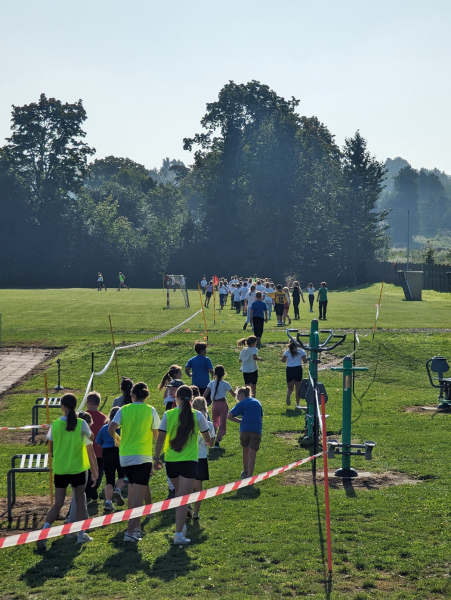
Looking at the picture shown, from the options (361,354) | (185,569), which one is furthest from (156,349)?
(185,569)

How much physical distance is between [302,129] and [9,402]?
250 ft

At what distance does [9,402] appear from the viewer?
19047 mm

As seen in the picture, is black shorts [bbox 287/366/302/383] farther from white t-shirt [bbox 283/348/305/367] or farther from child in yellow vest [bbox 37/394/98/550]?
child in yellow vest [bbox 37/394/98/550]

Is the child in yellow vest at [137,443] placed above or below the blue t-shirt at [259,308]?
below

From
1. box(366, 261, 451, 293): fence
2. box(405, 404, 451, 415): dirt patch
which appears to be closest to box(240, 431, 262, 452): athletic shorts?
box(405, 404, 451, 415): dirt patch

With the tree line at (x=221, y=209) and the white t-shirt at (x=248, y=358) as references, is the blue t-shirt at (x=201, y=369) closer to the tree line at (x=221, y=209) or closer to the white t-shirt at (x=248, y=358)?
the white t-shirt at (x=248, y=358)

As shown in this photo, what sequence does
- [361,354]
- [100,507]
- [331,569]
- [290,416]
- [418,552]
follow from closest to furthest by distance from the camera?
1. [331,569]
2. [418,552]
3. [100,507]
4. [290,416]
5. [361,354]

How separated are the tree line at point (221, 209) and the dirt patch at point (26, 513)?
71659mm

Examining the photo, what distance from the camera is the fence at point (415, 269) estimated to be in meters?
62.2

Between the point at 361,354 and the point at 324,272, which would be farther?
the point at 324,272

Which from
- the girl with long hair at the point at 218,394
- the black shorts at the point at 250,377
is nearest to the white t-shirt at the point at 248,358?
the black shorts at the point at 250,377

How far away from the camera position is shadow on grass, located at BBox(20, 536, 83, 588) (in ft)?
25.4

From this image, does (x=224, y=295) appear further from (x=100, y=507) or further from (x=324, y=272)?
(x=324, y=272)

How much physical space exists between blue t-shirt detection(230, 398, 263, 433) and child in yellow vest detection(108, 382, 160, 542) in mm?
2339
